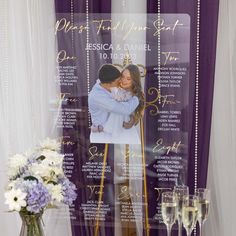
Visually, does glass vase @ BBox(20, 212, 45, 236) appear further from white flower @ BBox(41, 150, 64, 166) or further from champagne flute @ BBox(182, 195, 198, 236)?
champagne flute @ BBox(182, 195, 198, 236)

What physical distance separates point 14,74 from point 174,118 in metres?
0.85

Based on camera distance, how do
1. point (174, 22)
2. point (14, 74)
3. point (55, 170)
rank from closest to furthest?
point (55, 170), point (174, 22), point (14, 74)

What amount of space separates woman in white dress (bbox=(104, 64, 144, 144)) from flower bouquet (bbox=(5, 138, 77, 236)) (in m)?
0.56

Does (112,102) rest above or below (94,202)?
above

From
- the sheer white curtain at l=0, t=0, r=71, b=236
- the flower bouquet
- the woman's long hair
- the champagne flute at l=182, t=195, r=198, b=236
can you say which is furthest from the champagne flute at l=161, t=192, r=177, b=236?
the sheer white curtain at l=0, t=0, r=71, b=236

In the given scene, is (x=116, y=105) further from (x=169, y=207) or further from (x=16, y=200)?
(x=16, y=200)

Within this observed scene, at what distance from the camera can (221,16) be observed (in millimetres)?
2217

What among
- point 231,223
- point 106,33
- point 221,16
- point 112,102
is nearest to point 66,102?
point 112,102

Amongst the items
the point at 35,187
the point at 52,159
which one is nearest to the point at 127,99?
the point at 52,159

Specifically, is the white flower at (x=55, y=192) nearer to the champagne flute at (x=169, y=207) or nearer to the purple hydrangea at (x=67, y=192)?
the purple hydrangea at (x=67, y=192)

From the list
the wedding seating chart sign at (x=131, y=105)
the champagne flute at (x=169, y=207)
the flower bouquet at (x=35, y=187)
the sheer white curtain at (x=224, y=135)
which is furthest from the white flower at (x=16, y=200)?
the sheer white curtain at (x=224, y=135)

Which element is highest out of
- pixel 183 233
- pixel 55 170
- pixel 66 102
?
pixel 66 102

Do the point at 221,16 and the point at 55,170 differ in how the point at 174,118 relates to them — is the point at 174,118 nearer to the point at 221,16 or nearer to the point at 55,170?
the point at 221,16

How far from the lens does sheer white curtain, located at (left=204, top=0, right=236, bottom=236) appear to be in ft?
7.26
